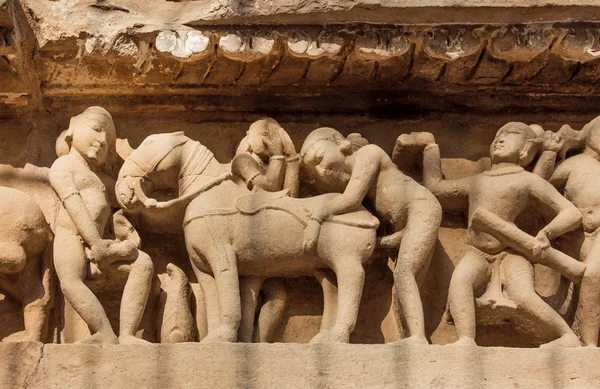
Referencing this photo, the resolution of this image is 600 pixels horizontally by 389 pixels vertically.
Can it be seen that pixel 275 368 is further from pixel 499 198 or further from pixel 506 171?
pixel 506 171

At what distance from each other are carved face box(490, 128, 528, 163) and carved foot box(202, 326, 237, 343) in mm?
1357

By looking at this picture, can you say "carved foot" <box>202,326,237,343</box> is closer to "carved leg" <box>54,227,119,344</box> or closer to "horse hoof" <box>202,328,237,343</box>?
"horse hoof" <box>202,328,237,343</box>

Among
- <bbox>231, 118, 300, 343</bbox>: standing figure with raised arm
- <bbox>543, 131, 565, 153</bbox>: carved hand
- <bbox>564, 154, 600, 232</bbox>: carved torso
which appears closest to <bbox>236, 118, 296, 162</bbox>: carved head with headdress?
<bbox>231, 118, 300, 343</bbox>: standing figure with raised arm

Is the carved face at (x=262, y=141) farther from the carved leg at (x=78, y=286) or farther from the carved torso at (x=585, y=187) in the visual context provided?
the carved torso at (x=585, y=187)

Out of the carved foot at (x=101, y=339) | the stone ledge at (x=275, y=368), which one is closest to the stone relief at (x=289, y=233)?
the carved foot at (x=101, y=339)

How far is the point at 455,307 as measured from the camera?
4812 millimetres

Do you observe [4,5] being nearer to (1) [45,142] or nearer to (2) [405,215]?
(1) [45,142]

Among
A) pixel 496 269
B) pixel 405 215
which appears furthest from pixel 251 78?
pixel 496 269

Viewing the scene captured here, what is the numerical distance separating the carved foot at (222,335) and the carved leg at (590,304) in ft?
4.52

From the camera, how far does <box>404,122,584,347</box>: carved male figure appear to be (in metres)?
4.82

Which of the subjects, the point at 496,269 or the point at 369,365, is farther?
the point at 496,269

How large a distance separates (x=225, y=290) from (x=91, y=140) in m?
0.88

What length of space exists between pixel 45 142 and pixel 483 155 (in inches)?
75.8

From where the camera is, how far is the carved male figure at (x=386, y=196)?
15.8 ft
